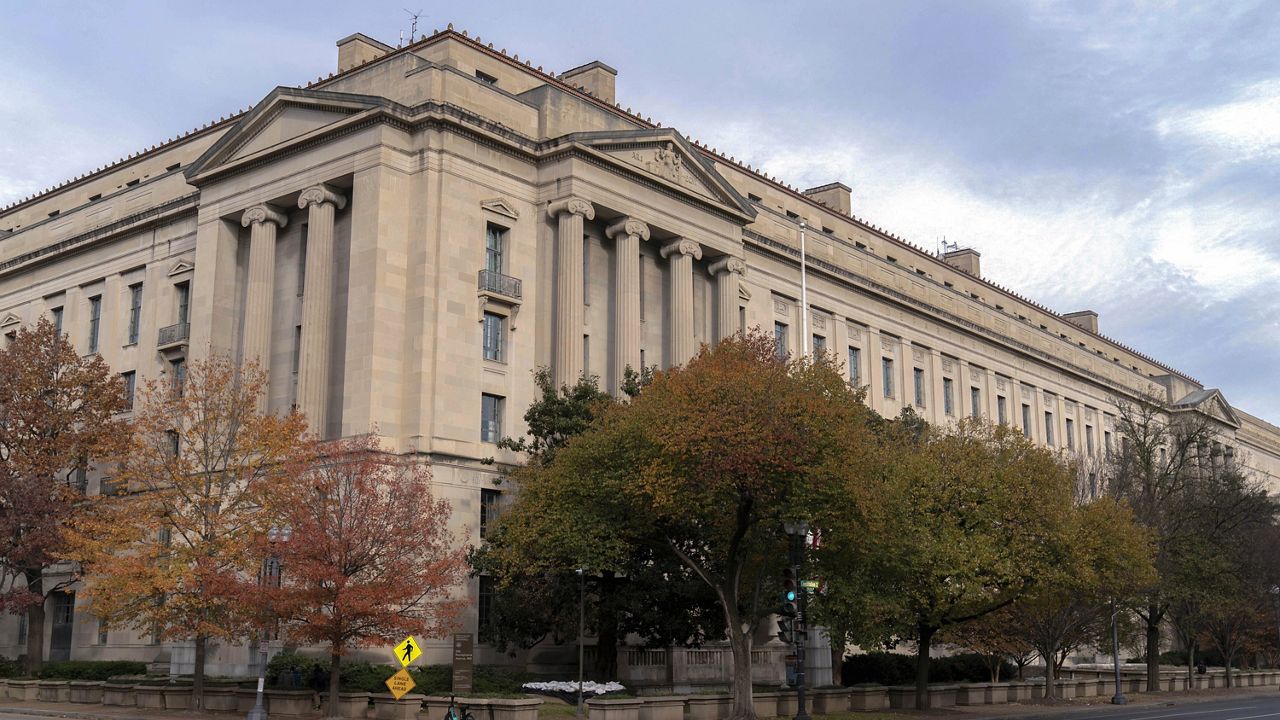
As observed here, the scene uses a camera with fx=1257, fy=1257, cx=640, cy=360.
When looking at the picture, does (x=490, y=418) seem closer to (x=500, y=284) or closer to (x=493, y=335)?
(x=493, y=335)

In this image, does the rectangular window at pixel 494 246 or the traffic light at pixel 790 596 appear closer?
the traffic light at pixel 790 596

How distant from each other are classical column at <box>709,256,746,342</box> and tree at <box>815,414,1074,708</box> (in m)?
13.6

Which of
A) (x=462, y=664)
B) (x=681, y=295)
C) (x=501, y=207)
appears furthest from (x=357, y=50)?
(x=462, y=664)

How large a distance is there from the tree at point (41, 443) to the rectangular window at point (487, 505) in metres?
14.6

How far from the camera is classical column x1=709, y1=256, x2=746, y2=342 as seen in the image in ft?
201

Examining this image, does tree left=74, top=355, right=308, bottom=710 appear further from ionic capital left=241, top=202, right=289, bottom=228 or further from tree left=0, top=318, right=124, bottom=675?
ionic capital left=241, top=202, right=289, bottom=228


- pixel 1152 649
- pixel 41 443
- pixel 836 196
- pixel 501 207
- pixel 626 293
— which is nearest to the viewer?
pixel 501 207

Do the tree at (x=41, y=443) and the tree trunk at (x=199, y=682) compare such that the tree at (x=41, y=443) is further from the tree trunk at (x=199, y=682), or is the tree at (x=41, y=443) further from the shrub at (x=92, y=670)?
the tree trunk at (x=199, y=682)

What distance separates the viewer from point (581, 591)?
40688mm

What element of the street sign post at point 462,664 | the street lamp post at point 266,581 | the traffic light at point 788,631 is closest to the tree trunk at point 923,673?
the traffic light at point 788,631

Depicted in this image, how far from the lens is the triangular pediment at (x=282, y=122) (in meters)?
51.5

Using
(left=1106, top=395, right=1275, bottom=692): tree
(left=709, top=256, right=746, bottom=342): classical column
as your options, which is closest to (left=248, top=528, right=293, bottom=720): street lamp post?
(left=709, top=256, right=746, bottom=342): classical column

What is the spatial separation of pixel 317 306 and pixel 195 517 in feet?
34.9

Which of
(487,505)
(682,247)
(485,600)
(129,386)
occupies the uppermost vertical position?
(682,247)
